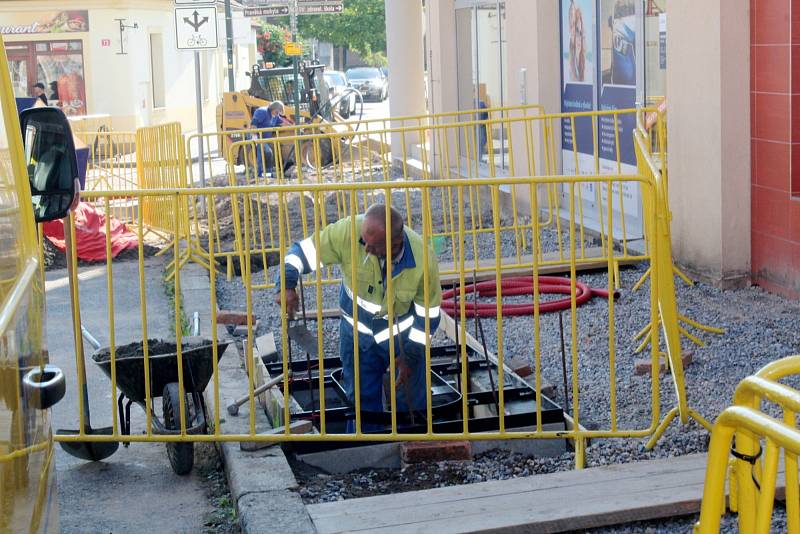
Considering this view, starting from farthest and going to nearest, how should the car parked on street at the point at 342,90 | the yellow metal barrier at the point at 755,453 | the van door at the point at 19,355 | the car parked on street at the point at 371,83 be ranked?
the car parked on street at the point at 371,83 → the car parked on street at the point at 342,90 → the yellow metal barrier at the point at 755,453 → the van door at the point at 19,355

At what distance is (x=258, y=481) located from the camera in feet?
16.3

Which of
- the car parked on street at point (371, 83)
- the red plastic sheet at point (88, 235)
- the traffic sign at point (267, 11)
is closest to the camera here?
the red plastic sheet at point (88, 235)

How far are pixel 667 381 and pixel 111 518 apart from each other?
309 cm

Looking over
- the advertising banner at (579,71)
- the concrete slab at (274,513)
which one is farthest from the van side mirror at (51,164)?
the advertising banner at (579,71)

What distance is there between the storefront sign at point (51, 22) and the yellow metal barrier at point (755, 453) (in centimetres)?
3029

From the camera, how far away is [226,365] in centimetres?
715

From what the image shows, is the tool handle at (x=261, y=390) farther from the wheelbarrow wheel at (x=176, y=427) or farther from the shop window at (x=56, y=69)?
the shop window at (x=56, y=69)

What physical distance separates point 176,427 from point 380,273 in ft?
4.03

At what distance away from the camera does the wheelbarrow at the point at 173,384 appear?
5301 mm

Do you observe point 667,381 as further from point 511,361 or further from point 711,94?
point 711,94

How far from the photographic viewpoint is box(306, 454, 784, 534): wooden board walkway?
4.42m

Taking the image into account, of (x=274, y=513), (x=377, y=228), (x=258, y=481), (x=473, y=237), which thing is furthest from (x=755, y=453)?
(x=473, y=237)

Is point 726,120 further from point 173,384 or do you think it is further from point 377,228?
point 173,384

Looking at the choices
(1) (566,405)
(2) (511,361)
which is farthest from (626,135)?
(1) (566,405)
